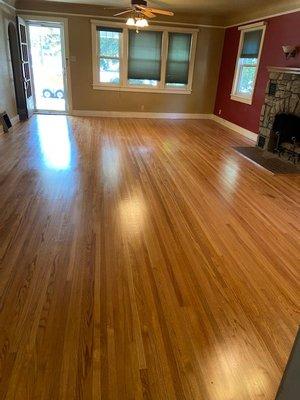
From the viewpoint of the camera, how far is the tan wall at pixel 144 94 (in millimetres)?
6996

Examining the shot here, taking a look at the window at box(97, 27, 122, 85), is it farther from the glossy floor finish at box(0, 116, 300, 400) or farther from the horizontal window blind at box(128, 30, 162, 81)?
the glossy floor finish at box(0, 116, 300, 400)

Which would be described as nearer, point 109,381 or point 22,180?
point 109,381

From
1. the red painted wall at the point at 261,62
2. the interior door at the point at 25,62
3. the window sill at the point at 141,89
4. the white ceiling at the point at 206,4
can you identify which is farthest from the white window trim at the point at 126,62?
the interior door at the point at 25,62

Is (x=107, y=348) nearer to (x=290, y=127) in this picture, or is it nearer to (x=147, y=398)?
(x=147, y=398)

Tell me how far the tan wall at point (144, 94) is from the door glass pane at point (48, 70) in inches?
45.2

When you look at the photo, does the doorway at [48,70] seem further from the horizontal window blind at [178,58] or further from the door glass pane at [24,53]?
the horizontal window blind at [178,58]

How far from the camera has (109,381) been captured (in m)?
1.38

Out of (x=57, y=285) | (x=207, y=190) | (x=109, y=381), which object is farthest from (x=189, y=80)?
(x=109, y=381)

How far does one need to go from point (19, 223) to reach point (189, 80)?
6.66 meters

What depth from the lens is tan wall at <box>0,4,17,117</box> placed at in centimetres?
559

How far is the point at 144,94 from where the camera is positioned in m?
7.77

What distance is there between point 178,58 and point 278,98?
3432 mm

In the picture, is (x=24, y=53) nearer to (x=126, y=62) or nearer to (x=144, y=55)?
(x=126, y=62)

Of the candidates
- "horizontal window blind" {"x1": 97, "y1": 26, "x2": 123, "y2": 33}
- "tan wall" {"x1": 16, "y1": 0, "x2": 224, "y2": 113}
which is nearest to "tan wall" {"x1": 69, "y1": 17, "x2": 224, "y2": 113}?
"tan wall" {"x1": 16, "y1": 0, "x2": 224, "y2": 113}
